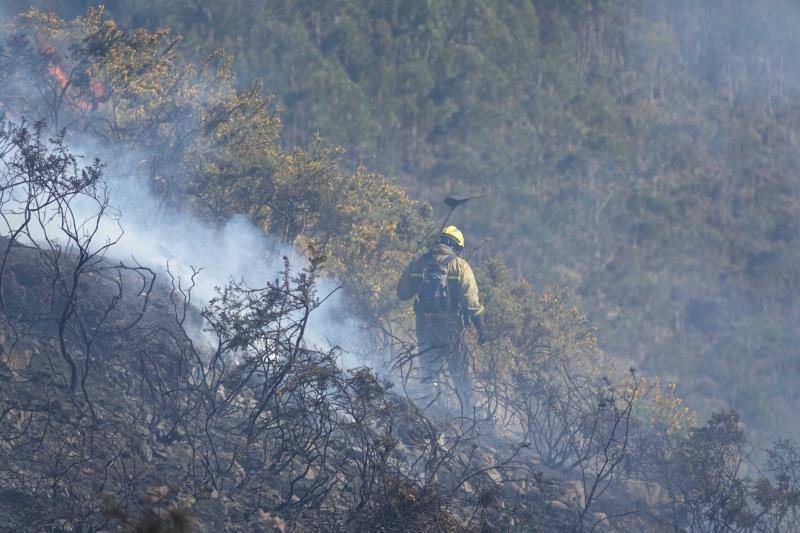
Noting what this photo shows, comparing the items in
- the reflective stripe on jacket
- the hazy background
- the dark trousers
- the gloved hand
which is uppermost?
the hazy background

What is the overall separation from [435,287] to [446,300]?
278 mm

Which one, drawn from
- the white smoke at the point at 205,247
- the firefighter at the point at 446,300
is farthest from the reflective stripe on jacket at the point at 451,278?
the white smoke at the point at 205,247

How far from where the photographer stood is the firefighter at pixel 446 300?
39.3ft

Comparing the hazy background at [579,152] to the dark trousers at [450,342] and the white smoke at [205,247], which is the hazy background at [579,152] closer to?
the white smoke at [205,247]

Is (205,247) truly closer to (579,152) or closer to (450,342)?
(450,342)

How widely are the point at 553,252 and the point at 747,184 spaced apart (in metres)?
8.25

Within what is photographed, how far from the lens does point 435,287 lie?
11922mm

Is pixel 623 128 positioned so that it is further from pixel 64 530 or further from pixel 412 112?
pixel 64 530

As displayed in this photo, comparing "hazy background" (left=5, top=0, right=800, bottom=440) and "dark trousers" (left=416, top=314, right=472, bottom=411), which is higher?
"hazy background" (left=5, top=0, right=800, bottom=440)

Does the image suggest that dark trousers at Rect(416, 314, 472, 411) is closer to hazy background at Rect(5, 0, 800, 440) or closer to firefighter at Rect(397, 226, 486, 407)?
firefighter at Rect(397, 226, 486, 407)

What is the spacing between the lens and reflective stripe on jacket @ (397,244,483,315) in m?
12.0

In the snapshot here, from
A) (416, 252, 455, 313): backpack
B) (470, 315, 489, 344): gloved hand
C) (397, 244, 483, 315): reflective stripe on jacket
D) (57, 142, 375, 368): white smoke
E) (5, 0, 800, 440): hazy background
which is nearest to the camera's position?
(57, 142, 375, 368): white smoke

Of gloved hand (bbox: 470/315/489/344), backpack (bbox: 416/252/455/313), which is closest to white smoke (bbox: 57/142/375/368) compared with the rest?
backpack (bbox: 416/252/455/313)

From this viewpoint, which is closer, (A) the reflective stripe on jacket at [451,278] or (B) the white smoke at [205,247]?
(B) the white smoke at [205,247]
